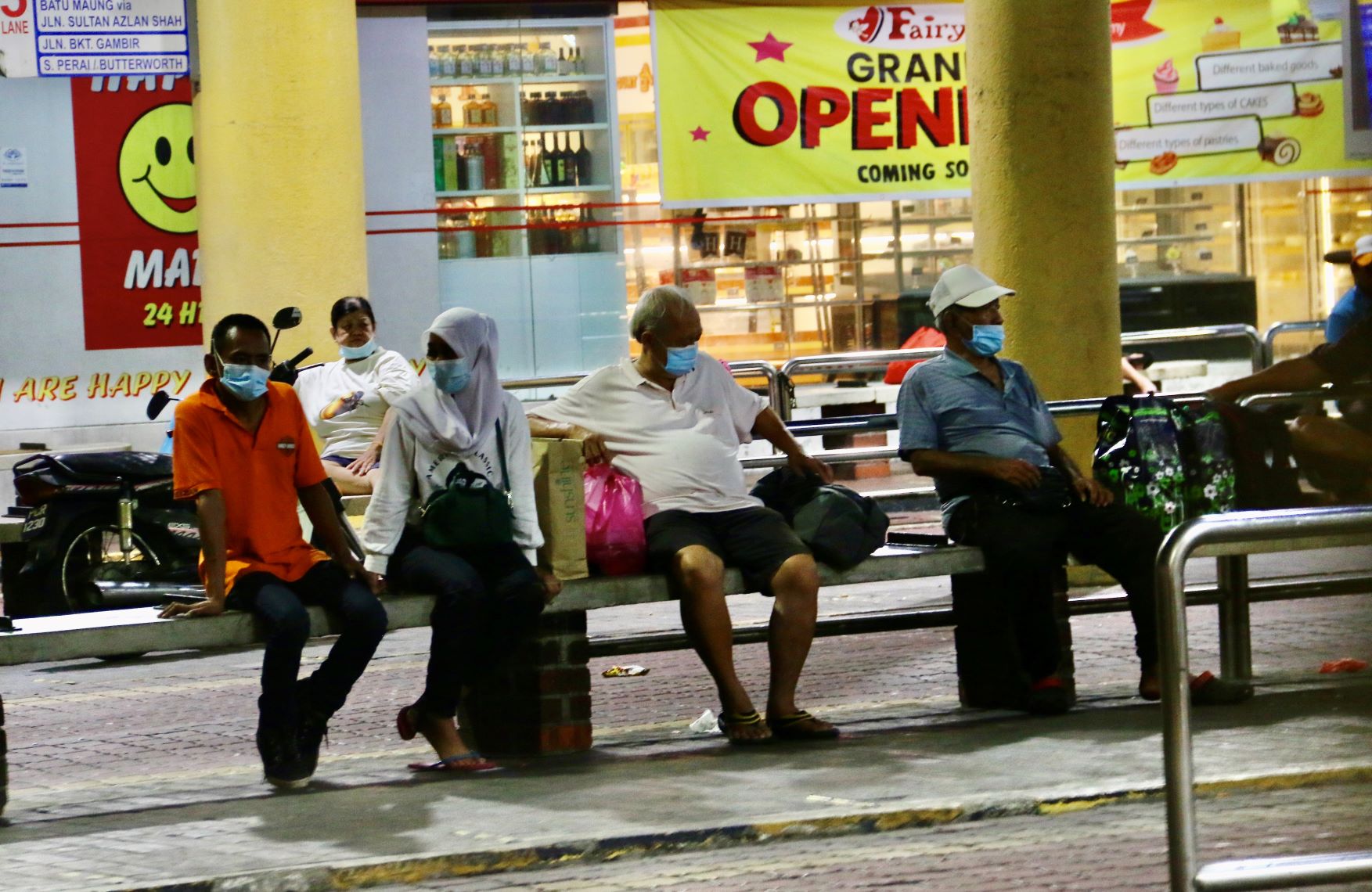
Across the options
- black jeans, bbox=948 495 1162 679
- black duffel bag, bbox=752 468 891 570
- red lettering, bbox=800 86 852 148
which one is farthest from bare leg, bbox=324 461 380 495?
red lettering, bbox=800 86 852 148

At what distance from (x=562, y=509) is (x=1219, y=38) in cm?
1078

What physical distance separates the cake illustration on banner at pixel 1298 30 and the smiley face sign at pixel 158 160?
8.57 metres

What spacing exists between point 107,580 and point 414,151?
18.8 ft

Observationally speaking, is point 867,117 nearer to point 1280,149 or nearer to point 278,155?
point 1280,149

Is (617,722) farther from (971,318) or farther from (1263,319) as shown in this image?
(1263,319)

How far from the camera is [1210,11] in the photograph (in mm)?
15953

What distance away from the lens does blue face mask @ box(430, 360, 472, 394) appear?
6789 mm

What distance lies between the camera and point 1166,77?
1594cm

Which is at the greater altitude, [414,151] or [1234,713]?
[414,151]

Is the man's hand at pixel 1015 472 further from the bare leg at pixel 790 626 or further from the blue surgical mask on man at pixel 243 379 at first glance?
the blue surgical mask on man at pixel 243 379

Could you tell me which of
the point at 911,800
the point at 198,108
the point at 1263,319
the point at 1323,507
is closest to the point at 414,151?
the point at 198,108

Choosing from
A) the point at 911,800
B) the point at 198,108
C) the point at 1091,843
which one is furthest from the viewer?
the point at 198,108

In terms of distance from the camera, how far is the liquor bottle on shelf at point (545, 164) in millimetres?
15477

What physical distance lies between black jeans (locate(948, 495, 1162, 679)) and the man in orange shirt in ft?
7.42
